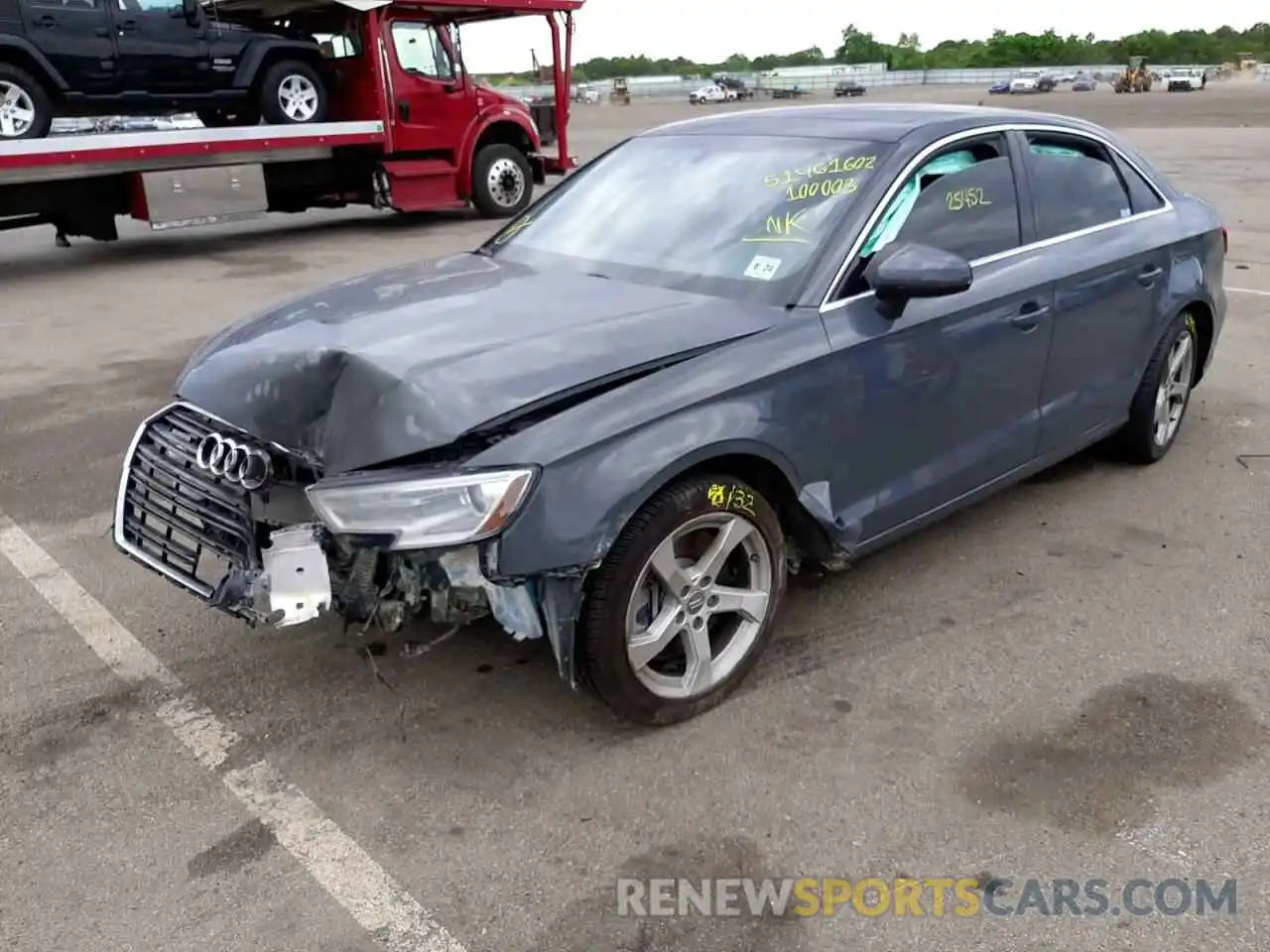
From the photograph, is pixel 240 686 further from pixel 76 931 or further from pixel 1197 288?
pixel 1197 288

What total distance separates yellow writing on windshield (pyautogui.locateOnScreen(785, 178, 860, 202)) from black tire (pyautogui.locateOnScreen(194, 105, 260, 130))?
11.1 m

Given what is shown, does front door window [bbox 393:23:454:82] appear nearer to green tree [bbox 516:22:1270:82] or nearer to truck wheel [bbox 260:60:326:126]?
truck wheel [bbox 260:60:326:126]

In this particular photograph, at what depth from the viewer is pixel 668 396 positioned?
300cm

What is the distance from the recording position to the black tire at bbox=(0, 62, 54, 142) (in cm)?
1098

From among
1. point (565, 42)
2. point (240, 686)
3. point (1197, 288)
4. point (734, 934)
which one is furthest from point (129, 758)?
point (565, 42)

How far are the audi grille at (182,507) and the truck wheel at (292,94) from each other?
1056 cm

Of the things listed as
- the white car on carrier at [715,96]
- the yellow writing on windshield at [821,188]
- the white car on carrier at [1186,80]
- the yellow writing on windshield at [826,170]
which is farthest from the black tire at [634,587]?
the white car on carrier at [1186,80]

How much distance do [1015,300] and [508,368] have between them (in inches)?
77.8

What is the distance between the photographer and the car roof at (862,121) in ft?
12.8

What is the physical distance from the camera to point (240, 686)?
3479 mm

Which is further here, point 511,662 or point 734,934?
point 511,662

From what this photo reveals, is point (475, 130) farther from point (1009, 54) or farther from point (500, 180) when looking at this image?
point (1009, 54)

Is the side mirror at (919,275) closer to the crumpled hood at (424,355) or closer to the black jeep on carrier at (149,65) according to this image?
the crumpled hood at (424,355)

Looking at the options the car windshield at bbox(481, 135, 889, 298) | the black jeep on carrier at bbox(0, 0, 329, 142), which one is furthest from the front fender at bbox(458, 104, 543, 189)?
the car windshield at bbox(481, 135, 889, 298)
